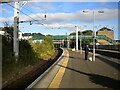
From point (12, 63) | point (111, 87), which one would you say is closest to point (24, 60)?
point (12, 63)

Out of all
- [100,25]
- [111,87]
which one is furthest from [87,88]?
[100,25]

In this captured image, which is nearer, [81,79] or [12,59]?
[81,79]

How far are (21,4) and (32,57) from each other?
20.6 ft

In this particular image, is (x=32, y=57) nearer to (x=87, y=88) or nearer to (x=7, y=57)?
(x=7, y=57)

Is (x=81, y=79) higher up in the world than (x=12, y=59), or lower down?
lower down

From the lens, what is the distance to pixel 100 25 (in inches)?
2117

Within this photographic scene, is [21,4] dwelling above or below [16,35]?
above

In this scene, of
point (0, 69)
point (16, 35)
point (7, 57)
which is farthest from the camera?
point (16, 35)

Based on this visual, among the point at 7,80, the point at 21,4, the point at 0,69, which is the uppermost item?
the point at 21,4

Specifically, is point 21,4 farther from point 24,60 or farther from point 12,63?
point 12,63

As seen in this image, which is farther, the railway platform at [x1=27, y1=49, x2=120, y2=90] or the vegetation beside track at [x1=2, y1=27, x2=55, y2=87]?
the vegetation beside track at [x1=2, y1=27, x2=55, y2=87]

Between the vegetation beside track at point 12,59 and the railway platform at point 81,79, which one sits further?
the vegetation beside track at point 12,59

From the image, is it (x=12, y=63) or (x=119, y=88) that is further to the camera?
(x=12, y=63)

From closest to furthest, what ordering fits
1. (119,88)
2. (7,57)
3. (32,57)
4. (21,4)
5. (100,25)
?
(119,88)
(7,57)
(21,4)
(32,57)
(100,25)
